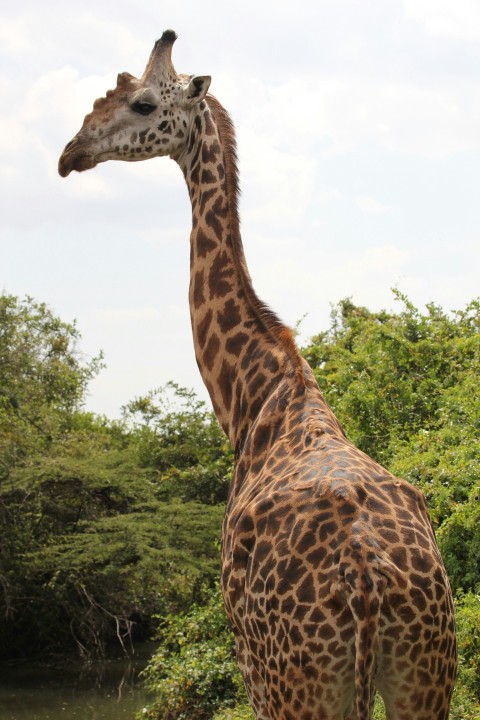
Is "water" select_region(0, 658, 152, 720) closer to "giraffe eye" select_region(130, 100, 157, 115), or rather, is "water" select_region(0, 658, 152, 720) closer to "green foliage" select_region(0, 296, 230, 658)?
"green foliage" select_region(0, 296, 230, 658)

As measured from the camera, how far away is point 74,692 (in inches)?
645

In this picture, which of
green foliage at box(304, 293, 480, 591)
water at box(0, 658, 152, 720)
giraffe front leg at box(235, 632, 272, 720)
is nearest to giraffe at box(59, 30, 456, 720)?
giraffe front leg at box(235, 632, 272, 720)

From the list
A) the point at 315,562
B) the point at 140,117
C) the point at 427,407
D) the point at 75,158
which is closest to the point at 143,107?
the point at 140,117

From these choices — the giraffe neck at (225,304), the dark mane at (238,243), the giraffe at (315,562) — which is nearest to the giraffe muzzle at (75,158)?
the giraffe neck at (225,304)

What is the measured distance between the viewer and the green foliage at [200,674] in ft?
33.5

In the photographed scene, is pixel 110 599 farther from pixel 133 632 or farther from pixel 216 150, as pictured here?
pixel 216 150

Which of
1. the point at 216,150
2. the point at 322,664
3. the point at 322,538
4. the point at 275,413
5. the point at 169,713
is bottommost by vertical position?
the point at 169,713

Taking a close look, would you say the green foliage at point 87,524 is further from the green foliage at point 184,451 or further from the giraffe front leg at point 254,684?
the giraffe front leg at point 254,684

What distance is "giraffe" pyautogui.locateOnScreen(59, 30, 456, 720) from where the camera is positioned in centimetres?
395

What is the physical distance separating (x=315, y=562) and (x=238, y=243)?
92.4 inches

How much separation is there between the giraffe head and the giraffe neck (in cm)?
16

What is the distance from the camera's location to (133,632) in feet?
66.0

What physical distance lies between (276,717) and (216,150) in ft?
10.7

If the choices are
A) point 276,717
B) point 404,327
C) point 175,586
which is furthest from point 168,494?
point 276,717
